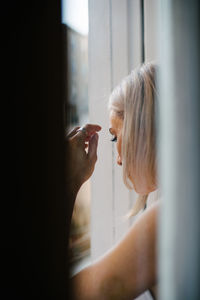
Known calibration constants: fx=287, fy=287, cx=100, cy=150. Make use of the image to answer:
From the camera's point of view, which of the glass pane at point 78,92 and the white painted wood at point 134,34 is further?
the white painted wood at point 134,34

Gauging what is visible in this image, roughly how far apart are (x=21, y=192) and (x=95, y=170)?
0.32 m

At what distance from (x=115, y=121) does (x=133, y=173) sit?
6.3 inches

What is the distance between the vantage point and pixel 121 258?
2.61ft

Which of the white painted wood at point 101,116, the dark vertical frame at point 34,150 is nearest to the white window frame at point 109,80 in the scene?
the white painted wood at point 101,116

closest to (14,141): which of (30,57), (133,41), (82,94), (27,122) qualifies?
(27,122)

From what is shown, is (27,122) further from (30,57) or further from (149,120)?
(149,120)

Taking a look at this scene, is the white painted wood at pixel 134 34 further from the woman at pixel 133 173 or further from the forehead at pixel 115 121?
the forehead at pixel 115 121

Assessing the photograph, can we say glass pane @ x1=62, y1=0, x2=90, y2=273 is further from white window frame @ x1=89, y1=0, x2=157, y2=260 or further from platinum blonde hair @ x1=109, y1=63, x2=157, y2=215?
platinum blonde hair @ x1=109, y1=63, x2=157, y2=215

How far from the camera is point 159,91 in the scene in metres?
0.82

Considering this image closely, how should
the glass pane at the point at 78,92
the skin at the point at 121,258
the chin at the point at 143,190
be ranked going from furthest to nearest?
the chin at the point at 143,190 < the skin at the point at 121,258 < the glass pane at the point at 78,92

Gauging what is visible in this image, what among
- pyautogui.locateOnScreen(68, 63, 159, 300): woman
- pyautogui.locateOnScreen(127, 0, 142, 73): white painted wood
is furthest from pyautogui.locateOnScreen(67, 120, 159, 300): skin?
pyautogui.locateOnScreen(127, 0, 142, 73): white painted wood

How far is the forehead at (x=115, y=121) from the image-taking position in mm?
800

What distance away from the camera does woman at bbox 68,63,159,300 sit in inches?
30.3

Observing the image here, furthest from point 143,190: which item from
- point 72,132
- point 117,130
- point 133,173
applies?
point 72,132
